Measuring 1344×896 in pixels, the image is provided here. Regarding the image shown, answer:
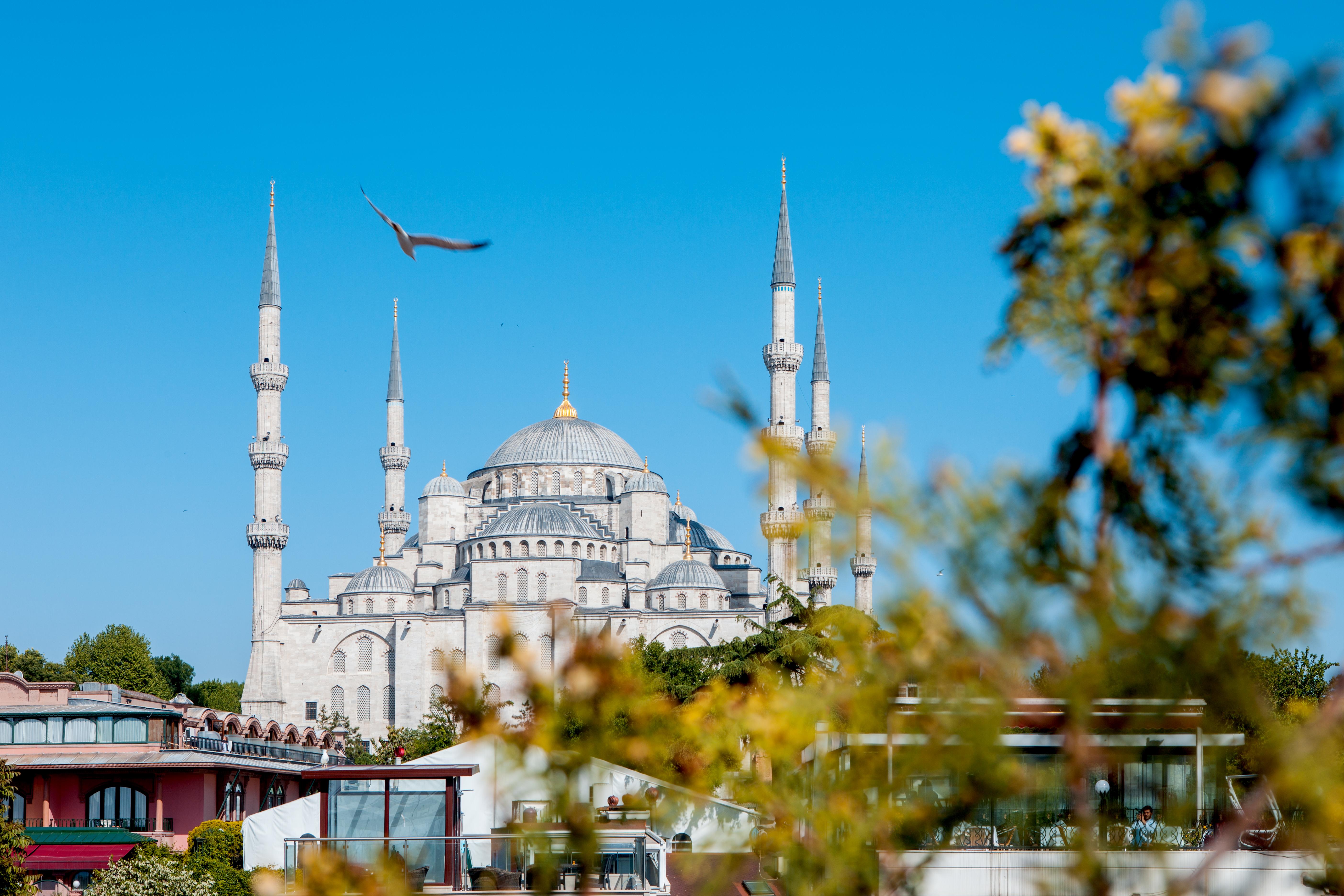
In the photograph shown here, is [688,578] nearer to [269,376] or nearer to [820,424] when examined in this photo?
[820,424]

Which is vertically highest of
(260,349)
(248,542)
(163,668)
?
(260,349)

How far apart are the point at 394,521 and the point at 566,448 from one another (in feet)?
26.9

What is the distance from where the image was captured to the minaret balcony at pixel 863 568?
5384 cm

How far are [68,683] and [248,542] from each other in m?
19.5

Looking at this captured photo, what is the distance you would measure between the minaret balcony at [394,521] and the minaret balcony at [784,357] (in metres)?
22.3

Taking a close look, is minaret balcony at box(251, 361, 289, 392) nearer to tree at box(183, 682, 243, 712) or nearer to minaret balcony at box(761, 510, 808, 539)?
tree at box(183, 682, 243, 712)

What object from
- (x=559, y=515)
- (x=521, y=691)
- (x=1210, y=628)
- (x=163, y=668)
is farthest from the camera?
(x=163, y=668)

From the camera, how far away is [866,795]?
13.7ft

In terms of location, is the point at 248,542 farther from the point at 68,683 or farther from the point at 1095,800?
the point at 1095,800

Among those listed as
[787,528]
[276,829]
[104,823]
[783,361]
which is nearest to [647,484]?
[783,361]

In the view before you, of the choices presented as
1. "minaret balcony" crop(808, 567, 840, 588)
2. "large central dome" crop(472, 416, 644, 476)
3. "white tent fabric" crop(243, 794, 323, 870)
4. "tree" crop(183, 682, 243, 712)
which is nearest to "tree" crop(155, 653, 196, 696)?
"tree" crop(183, 682, 243, 712)

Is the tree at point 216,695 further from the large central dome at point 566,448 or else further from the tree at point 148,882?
the tree at point 148,882

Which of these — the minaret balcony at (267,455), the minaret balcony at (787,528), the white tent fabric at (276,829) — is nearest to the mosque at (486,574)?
the minaret balcony at (267,455)

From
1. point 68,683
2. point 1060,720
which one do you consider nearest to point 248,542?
point 68,683
